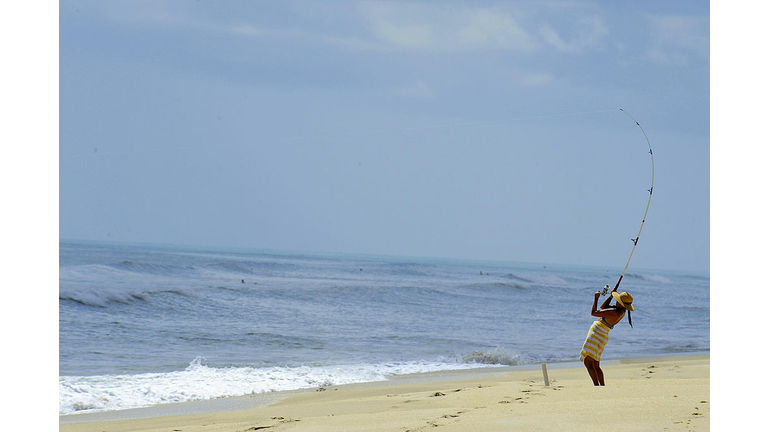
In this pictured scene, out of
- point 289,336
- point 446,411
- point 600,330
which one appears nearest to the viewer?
point 446,411

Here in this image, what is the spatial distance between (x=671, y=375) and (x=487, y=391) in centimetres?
379

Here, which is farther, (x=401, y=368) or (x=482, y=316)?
(x=482, y=316)

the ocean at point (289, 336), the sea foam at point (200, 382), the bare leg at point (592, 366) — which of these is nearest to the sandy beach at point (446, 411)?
the bare leg at point (592, 366)

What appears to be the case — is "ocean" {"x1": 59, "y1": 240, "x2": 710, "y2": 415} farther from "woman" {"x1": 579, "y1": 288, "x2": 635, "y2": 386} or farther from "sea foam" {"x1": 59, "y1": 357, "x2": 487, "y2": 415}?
"woman" {"x1": 579, "y1": 288, "x2": 635, "y2": 386}

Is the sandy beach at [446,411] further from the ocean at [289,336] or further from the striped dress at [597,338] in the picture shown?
the ocean at [289,336]

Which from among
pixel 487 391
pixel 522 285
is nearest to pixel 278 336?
pixel 487 391

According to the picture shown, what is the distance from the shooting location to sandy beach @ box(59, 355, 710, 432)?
4.21 m

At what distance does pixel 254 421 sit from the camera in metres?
5.40

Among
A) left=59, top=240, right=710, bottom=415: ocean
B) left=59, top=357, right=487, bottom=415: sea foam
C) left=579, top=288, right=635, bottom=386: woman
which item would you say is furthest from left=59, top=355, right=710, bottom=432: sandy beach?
left=59, top=240, right=710, bottom=415: ocean

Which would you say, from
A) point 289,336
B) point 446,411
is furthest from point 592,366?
point 289,336

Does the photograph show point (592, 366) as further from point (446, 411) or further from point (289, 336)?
point (289, 336)

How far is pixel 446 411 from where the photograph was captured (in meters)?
Result: 5.06
